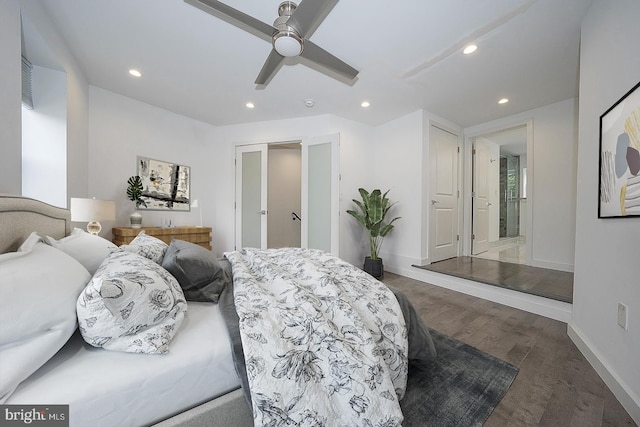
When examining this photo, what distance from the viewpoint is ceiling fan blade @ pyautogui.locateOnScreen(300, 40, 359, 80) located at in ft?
5.35

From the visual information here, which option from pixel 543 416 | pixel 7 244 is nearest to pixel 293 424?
pixel 543 416

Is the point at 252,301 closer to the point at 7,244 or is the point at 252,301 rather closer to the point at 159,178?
the point at 7,244

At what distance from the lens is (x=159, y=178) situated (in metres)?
3.35

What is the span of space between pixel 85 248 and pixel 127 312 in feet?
2.37

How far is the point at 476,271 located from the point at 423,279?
2.22 feet

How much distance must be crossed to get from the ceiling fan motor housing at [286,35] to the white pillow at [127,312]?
1.59 meters

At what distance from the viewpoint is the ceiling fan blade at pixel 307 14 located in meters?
1.29

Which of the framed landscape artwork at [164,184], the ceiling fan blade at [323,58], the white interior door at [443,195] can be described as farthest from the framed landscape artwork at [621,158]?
the framed landscape artwork at [164,184]

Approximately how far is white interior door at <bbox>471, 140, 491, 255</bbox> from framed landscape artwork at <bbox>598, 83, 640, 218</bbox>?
286 cm

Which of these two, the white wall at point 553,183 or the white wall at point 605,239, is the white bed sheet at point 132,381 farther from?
the white wall at point 553,183

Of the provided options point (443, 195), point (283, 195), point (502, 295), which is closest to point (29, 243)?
point (502, 295)

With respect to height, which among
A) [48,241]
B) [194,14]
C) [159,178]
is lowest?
[48,241]

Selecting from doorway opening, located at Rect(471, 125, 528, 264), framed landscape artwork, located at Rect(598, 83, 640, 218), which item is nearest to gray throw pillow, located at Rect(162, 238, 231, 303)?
framed landscape artwork, located at Rect(598, 83, 640, 218)

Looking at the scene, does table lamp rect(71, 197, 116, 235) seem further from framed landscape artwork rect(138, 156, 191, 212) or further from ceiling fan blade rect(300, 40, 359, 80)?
ceiling fan blade rect(300, 40, 359, 80)
